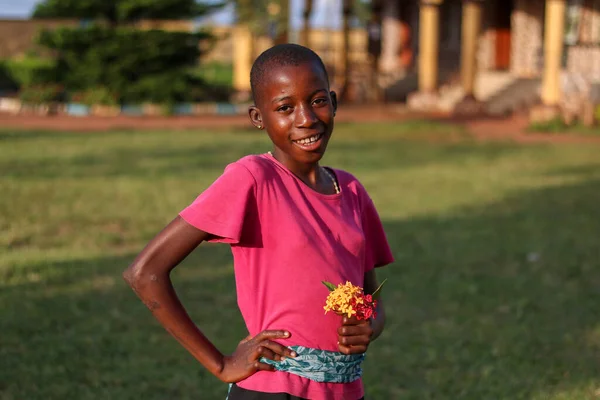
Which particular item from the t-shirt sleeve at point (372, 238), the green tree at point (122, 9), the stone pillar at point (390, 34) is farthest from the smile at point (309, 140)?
the stone pillar at point (390, 34)

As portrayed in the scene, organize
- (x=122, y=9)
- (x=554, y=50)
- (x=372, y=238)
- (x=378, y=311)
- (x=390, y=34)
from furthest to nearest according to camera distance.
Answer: (x=390, y=34) < (x=122, y=9) < (x=554, y=50) < (x=372, y=238) < (x=378, y=311)

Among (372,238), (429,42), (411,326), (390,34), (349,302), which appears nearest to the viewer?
(349,302)

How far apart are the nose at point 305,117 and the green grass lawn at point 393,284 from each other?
282 cm

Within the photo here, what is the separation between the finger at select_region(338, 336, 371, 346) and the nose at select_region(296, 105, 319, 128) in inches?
21.8

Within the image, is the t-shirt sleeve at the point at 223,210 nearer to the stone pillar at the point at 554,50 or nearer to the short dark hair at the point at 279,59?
the short dark hair at the point at 279,59

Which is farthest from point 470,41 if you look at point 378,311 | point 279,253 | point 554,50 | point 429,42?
point 279,253

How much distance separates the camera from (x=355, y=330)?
2348 millimetres

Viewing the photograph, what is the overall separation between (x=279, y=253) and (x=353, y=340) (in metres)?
0.29

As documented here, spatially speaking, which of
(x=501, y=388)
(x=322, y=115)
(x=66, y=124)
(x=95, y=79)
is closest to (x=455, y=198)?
(x=501, y=388)

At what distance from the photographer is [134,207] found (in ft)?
34.7

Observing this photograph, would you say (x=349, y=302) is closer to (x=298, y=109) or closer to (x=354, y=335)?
(x=354, y=335)

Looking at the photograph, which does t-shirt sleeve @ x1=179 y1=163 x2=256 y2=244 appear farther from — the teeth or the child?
the teeth

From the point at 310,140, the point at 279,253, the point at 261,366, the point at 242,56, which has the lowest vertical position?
the point at 242,56

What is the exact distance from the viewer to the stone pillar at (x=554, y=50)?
773 inches
